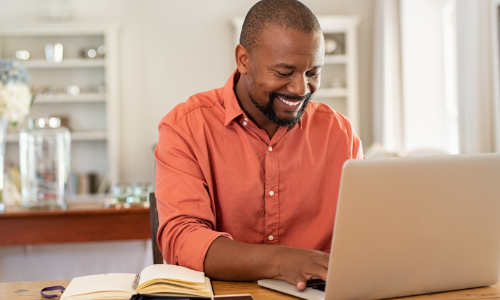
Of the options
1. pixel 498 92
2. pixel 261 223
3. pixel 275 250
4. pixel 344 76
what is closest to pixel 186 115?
pixel 261 223

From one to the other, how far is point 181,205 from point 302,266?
0.36 m

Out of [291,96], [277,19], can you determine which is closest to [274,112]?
[291,96]

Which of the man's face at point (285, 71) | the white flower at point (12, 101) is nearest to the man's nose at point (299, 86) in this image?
the man's face at point (285, 71)

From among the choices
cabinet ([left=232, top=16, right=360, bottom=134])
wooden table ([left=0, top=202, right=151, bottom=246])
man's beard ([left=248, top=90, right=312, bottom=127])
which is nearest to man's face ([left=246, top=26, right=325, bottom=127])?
man's beard ([left=248, top=90, right=312, bottom=127])

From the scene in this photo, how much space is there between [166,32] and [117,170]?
1.44m

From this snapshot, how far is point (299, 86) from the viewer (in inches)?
48.1

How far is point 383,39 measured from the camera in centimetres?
459

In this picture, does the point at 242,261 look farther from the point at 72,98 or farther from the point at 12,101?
the point at 72,98

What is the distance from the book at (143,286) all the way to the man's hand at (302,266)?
6.0 inches

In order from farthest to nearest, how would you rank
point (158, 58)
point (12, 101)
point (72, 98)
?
point (158, 58)
point (72, 98)
point (12, 101)

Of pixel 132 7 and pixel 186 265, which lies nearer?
pixel 186 265

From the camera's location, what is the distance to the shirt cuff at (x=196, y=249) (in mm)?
1085

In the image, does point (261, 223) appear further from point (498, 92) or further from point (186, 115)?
point (498, 92)

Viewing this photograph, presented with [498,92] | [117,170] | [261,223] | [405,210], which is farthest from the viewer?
[117,170]
